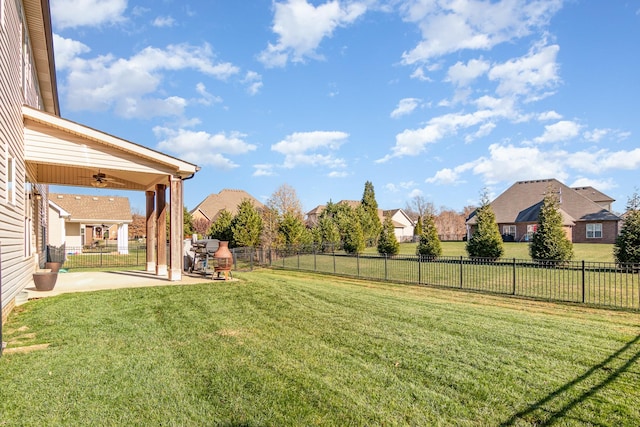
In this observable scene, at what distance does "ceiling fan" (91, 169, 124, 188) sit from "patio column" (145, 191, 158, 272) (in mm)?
1183

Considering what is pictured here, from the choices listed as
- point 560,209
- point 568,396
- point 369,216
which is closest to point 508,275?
point 568,396

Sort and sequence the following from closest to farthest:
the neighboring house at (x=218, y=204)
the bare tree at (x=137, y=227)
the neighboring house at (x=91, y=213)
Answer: the neighboring house at (x=91, y=213) < the neighboring house at (x=218, y=204) < the bare tree at (x=137, y=227)

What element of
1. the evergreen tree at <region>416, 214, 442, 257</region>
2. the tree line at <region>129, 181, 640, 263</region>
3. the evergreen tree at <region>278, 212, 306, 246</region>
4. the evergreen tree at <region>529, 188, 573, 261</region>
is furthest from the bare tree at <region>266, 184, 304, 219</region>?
the evergreen tree at <region>529, 188, 573, 261</region>

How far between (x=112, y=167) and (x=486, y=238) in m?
17.6

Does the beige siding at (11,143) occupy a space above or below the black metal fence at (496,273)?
above

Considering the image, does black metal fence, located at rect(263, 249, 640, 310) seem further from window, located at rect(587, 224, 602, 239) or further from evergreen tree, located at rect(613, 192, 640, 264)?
window, located at rect(587, 224, 602, 239)

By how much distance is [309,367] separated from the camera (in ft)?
13.6

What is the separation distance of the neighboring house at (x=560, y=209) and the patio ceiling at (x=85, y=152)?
2901 centimetres

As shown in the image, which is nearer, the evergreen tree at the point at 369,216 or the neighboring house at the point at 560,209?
the neighboring house at the point at 560,209

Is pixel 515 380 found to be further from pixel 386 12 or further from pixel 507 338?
pixel 386 12

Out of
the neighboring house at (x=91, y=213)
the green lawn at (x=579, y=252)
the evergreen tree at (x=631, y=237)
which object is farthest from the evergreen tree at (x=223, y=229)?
the evergreen tree at (x=631, y=237)

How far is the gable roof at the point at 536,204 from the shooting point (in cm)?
3316

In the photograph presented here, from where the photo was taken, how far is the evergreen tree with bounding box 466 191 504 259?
773 inches

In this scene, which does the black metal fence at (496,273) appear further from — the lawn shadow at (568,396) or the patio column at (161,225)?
the lawn shadow at (568,396)
